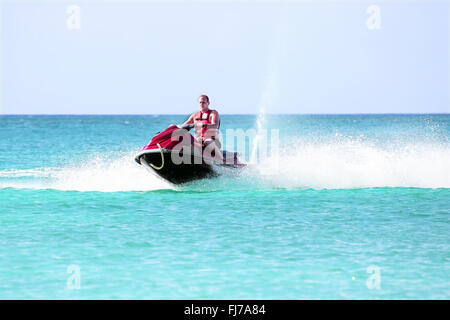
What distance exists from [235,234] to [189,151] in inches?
145

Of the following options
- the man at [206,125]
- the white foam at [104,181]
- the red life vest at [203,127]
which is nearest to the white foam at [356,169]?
the man at [206,125]

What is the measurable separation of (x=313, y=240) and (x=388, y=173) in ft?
24.6

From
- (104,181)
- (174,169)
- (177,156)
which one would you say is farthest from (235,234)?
(104,181)

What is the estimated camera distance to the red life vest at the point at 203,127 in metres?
13.0

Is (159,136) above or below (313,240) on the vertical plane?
above

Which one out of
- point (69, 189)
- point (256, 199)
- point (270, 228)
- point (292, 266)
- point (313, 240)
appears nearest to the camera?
point (292, 266)

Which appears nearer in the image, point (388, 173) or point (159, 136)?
point (159, 136)

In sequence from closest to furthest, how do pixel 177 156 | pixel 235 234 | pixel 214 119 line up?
pixel 235 234, pixel 177 156, pixel 214 119

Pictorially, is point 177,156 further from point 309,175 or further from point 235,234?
point 309,175

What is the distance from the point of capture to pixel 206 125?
42.6 feet
